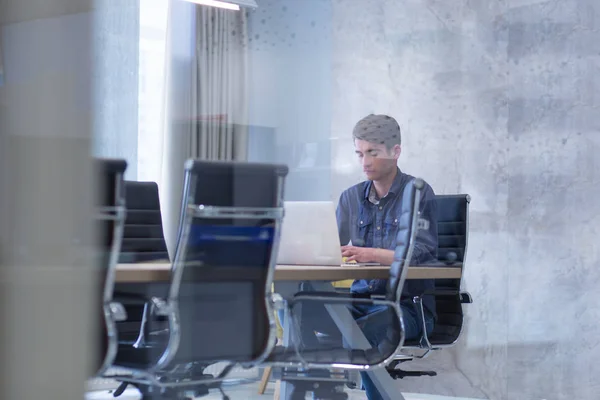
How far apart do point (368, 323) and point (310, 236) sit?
18.4 inches

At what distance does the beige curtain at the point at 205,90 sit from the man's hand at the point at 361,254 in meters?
1.33

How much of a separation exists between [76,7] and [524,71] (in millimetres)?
4389

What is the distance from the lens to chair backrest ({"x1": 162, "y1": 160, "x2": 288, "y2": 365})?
1.70 m

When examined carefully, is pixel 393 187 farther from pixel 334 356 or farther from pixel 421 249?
pixel 334 356

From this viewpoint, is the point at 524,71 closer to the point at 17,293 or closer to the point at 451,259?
the point at 451,259

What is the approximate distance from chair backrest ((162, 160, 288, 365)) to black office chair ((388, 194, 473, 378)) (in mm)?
1414

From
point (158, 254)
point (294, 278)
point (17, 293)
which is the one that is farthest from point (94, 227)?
point (294, 278)

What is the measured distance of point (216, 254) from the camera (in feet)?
6.40

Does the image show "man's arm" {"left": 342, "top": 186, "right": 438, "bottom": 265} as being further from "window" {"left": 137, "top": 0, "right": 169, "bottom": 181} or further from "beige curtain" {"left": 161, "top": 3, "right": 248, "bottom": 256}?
"window" {"left": 137, "top": 0, "right": 169, "bottom": 181}

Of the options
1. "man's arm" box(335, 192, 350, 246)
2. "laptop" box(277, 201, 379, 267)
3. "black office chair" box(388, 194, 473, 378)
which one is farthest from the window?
"black office chair" box(388, 194, 473, 378)

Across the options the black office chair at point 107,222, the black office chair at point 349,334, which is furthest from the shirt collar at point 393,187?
the black office chair at point 107,222

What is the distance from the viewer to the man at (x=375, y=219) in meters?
2.79

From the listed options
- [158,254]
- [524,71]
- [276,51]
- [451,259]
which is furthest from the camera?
[524,71]

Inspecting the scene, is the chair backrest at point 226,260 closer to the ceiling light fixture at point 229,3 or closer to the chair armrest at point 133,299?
the chair armrest at point 133,299
